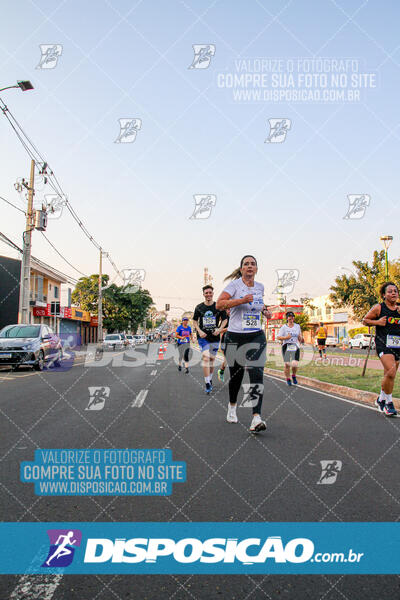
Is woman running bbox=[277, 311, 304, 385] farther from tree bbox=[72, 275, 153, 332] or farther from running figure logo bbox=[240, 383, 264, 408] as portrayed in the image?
tree bbox=[72, 275, 153, 332]

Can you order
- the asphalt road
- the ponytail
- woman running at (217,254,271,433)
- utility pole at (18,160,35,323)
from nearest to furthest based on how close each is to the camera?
the asphalt road
woman running at (217,254,271,433)
the ponytail
utility pole at (18,160,35,323)

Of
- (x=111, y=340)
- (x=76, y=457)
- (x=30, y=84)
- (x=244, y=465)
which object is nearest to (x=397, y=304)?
(x=244, y=465)

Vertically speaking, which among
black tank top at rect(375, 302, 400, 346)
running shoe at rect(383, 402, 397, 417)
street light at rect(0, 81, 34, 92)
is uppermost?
street light at rect(0, 81, 34, 92)

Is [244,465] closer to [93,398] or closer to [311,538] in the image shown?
[311,538]

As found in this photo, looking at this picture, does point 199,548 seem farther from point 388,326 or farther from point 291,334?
point 291,334

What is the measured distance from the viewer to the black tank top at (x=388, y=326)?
7.12 m

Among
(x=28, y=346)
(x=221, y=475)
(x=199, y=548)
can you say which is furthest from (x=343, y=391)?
(x=28, y=346)

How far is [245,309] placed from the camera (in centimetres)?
593

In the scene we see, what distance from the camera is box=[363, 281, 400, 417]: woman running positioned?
698cm

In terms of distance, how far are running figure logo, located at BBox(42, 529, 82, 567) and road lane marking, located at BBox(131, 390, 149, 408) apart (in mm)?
4807

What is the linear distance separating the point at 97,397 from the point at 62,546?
6101 millimetres

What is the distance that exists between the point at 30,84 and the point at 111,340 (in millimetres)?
30513

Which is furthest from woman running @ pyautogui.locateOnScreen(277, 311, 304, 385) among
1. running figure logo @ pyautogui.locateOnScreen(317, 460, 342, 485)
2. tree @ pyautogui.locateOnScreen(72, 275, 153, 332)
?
tree @ pyautogui.locateOnScreen(72, 275, 153, 332)

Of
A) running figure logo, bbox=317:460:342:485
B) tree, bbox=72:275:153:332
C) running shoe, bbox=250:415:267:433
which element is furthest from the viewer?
tree, bbox=72:275:153:332
